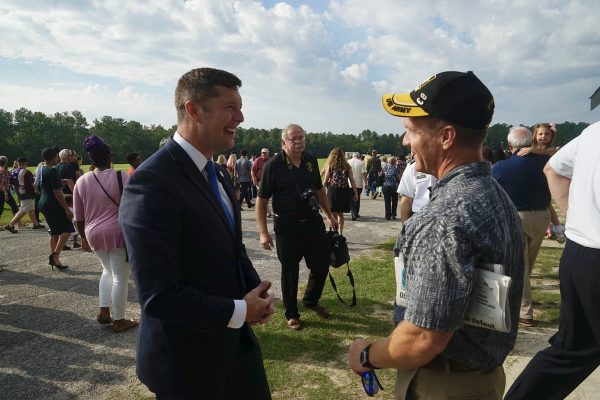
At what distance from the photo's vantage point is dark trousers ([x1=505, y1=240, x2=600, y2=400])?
237 centimetres

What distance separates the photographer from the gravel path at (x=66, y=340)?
3391 millimetres

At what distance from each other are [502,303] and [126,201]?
5.01ft

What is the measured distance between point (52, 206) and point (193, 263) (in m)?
6.58

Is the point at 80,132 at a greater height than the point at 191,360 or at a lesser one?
greater

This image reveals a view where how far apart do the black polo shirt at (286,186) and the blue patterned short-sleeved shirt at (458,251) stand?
287cm

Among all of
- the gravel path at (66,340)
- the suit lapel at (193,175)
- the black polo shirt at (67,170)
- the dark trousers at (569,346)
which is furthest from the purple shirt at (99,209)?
the black polo shirt at (67,170)

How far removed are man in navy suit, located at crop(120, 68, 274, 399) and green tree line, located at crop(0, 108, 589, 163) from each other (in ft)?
234

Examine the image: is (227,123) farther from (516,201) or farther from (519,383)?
(516,201)

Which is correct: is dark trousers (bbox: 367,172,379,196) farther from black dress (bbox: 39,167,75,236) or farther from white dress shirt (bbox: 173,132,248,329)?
white dress shirt (bbox: 173,132,248,329)

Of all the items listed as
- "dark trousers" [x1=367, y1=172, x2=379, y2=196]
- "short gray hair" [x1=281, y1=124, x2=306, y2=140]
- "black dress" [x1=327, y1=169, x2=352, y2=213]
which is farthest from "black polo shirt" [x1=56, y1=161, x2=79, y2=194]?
"dark trousers" [x1=367, y1=172, x2=379, y2=196]

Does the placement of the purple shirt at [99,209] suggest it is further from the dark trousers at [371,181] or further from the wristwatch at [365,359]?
the dark trousers at [371,181]

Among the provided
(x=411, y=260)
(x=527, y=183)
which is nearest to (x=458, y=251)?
(x=411, y=260)

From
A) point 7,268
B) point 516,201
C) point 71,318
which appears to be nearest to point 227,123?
point 516,201

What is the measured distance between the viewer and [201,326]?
5.70ft
